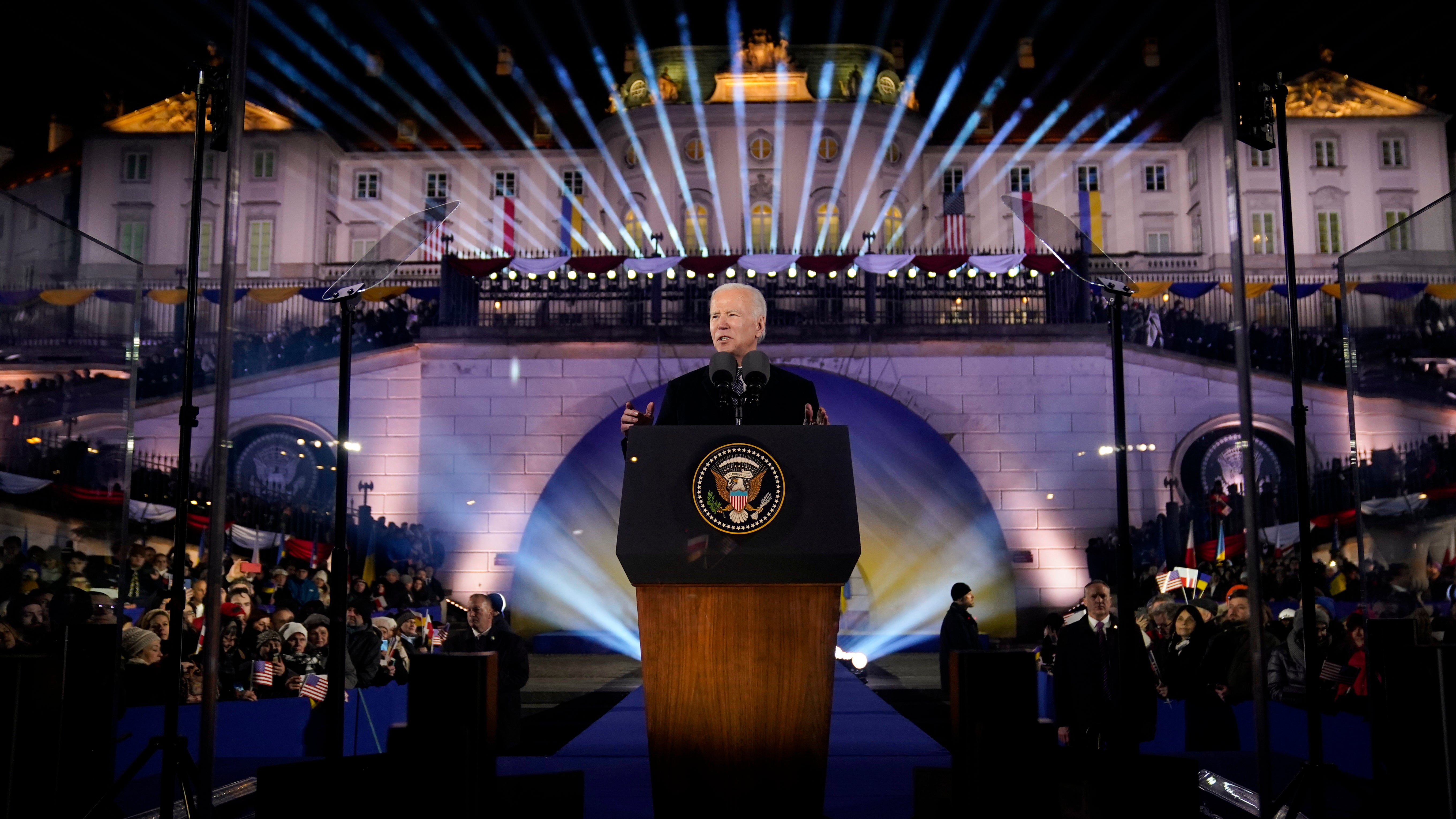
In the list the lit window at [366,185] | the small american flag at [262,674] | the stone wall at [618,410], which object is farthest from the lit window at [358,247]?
the small american flag at [262,674]

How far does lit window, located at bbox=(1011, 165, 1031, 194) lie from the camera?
39.8 meters

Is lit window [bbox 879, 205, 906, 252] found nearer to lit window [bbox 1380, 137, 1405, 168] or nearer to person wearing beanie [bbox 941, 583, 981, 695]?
lit window [bbox 1380, 137, 1405, 168]

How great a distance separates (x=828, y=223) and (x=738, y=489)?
114 ft

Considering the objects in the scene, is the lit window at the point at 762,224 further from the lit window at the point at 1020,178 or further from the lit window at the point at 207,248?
the lit window at the point at 207,248

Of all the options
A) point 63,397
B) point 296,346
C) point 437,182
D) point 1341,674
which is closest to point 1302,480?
point 1341,674

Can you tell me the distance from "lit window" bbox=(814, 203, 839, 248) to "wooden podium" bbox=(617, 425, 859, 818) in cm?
3421

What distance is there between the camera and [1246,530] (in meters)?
6.41

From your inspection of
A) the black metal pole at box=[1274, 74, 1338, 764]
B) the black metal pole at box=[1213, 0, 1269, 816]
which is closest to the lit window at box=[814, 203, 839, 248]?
the black metal pole at box=[1213, 0, 1269, 816]

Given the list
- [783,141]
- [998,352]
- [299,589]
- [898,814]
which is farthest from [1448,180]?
[898,814]

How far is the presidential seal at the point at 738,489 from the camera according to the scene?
4.11 m

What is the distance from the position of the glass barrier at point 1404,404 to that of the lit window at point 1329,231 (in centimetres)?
3574

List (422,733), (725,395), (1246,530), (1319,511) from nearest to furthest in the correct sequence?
(422,733), (725,395), (1246,530), (1319,511)

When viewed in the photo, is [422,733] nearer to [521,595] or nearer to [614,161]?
[521,595]

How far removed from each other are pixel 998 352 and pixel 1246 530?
13300 millimetres
